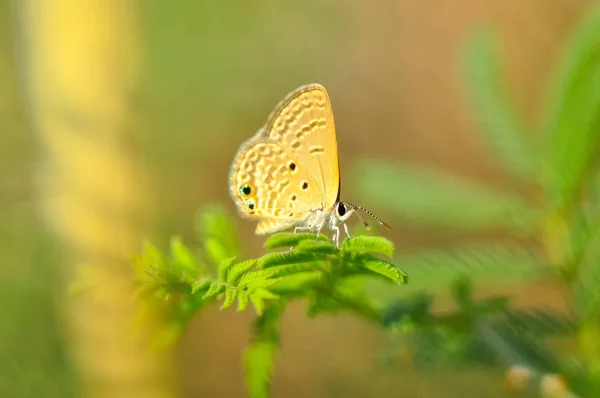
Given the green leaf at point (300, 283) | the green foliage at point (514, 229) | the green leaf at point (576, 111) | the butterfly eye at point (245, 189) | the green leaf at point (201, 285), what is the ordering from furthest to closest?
1. the butterfly eye at point (245, 189)
2. the green leaf at point (576, 111)
3. the green foliage at point (514, 229)
4. the green leaf at point (300, 283)
5. the green leaf at point (201, 285)

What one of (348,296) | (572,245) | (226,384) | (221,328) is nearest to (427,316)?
(348,296)

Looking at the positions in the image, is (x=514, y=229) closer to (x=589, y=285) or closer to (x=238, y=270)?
(x=589, y=285)

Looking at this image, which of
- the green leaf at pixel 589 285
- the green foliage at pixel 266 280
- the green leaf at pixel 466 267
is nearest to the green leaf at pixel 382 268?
the green foliage at pixel 266 280

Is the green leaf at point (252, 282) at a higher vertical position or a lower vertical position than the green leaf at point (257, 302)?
higher

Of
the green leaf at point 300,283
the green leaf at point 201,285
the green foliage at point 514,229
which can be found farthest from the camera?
the green foliage at point 514,229

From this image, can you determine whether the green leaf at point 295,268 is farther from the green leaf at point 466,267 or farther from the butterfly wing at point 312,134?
the butterfly wing at point 312,134

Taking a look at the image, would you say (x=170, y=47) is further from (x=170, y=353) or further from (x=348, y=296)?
(x=348, y=296)

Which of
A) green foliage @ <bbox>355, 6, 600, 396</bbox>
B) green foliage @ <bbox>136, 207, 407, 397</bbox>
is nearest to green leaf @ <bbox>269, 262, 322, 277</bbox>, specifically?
green foliage @ <bbox>136, 207, 407, 397</bbox>

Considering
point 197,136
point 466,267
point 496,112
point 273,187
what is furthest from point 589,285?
point 197,136
